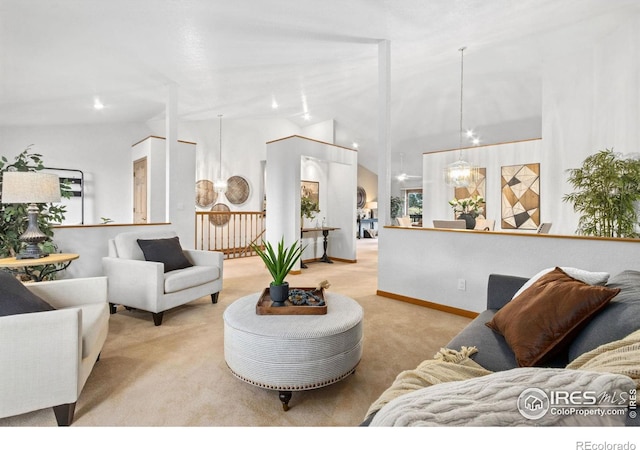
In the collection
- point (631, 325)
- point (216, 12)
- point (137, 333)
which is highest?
point (216, 12)

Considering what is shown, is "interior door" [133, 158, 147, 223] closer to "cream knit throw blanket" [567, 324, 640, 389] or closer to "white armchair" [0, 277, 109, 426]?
"white armchair" [0, 277, 109, 426]

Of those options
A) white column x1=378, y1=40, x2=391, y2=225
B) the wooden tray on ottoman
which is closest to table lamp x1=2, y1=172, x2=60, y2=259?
the wooden tray on ottoman

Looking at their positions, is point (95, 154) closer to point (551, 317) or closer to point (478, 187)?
point (551, 317)

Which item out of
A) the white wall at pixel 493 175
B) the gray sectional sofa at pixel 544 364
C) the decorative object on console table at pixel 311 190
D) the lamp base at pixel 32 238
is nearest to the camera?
the gray sectional sofa at pixel 544 364

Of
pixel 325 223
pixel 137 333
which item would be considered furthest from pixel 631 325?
pixel 325 223

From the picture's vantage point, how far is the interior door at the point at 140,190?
19.6 ft

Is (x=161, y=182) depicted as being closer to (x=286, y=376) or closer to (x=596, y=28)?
(x=286, y=376)

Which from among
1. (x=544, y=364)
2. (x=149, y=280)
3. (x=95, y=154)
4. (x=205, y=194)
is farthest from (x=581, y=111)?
(x=95, y=154)

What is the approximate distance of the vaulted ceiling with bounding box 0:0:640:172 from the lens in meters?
2.86

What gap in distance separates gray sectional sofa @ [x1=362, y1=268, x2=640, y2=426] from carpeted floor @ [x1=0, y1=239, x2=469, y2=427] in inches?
26.3

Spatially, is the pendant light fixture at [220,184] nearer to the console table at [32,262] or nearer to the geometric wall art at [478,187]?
the console table at [32,262]

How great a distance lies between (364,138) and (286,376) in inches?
315

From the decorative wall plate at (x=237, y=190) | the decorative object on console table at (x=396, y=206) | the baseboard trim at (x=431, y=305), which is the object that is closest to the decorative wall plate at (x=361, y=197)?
the decorative object on console table at (x=396, y=206)

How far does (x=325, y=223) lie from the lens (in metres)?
6.80
